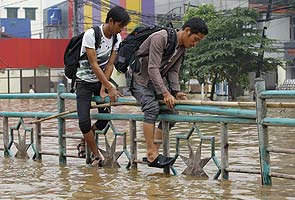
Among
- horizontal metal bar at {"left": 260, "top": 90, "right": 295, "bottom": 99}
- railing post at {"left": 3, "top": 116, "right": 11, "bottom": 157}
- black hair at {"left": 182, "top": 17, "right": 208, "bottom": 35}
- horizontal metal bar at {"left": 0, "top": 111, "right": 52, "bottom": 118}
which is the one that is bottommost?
railing post at {"left": 3, "top": 116, "right": 11, "bottom": 157}

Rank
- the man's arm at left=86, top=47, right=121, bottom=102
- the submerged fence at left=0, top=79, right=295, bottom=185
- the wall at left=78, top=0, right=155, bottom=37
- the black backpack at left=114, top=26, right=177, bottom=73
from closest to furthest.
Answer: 1. the submerged fence at left=0, top=79, right=295, bottom=185
2. the black backpack at left=114, top=26, right=177, bottom=73
3. the man's arm at left=86, top=47, right=121, bottom=102
4. the wall at left=78, top=0, right=155, bottom=37

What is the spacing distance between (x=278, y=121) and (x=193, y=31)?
1.23m

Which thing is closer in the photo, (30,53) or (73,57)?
(73,57)

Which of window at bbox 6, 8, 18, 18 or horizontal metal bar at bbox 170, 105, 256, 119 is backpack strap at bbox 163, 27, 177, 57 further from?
window at bbox 6, 8, 18, 18

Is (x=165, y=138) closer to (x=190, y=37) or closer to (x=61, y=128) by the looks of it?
(x=190, y=37)

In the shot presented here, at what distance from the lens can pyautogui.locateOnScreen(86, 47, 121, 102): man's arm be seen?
6.79m

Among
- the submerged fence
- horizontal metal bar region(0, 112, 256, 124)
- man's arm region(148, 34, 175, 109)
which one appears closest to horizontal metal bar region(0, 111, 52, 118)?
the submerged fence

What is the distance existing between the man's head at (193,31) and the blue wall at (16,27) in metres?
57.6

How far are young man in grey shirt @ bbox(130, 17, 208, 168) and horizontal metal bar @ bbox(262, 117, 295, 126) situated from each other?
932 mm

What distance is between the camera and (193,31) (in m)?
6.27

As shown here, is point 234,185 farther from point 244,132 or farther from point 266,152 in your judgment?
point 244,132

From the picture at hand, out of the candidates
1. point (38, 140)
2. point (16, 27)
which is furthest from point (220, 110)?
point (16, 27)

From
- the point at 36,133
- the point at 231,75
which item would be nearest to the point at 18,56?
the point at 231,75

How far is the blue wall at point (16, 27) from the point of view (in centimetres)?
6266
